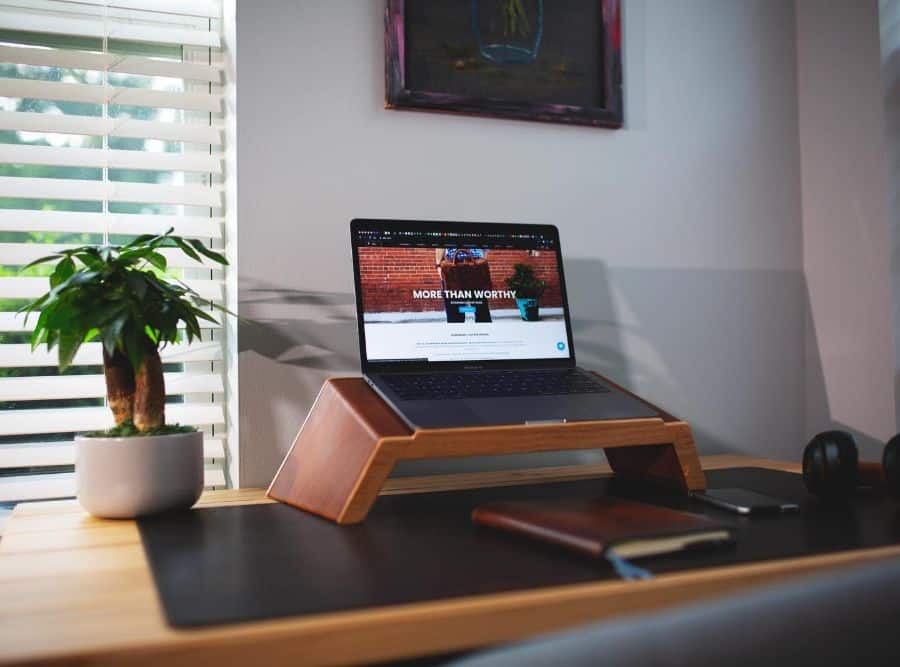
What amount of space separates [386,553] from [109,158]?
0.88 metres

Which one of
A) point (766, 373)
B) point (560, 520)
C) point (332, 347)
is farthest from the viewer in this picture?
point (766, 373)

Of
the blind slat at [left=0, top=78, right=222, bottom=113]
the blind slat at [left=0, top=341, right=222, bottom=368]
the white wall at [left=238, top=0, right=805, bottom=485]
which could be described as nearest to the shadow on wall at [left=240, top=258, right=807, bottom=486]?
the white wall at [left=238, top=0, right=805, bottom=485]

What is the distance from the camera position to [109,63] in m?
1.42

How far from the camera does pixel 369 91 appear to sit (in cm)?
148

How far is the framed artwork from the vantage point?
4.88 feet

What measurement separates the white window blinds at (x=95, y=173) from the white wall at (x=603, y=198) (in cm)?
11

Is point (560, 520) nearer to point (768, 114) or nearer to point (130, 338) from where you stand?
point (130, 338)

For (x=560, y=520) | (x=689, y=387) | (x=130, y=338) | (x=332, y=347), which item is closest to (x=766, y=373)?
(x=689, y=387)

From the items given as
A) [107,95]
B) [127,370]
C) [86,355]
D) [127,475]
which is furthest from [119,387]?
[107,95]

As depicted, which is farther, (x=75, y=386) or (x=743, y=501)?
(x=75, y=386)

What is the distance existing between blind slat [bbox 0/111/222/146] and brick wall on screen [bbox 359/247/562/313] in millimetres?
392

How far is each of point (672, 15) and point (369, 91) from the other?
0.65 m

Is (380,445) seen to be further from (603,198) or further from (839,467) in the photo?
(603,198)

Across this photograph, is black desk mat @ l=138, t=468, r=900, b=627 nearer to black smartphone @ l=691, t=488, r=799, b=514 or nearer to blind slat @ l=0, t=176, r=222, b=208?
black smartphone @ l=691, t=488, r=799, b=514
